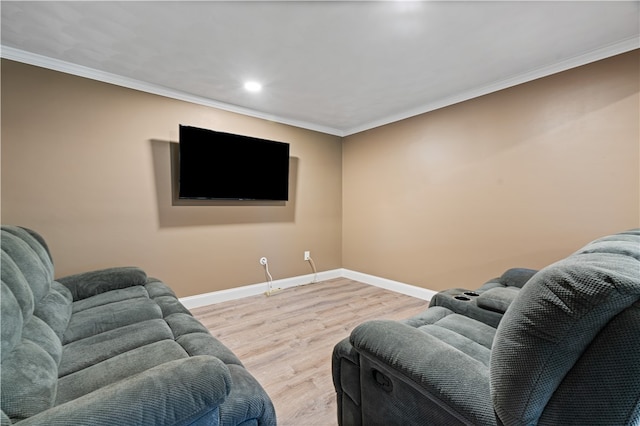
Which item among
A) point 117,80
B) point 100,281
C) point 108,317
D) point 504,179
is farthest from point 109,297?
point 504,179

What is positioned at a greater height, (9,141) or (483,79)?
(483,79)

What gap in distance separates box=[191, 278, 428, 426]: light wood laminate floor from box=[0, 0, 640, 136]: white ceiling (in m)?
2.39

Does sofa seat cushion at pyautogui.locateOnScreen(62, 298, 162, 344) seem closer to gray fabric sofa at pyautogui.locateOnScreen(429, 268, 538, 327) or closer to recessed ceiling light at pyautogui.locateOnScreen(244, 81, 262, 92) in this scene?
gray fabric sofa at pyautogui.locateOnScreen(429, 268, 538, 327)

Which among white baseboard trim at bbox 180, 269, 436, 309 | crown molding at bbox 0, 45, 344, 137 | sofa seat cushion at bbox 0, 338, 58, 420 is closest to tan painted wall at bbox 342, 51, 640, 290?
white baseboard trim at bbox 180, 269, 436, 309

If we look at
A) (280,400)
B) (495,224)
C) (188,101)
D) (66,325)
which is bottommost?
(280,400)

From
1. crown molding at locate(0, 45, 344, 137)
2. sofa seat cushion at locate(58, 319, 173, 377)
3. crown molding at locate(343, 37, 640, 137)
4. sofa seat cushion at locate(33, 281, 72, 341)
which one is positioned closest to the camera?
sofa seat cushion at locate(58, 319, 173, 377)

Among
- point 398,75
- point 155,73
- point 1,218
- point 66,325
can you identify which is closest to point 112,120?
point 155,73

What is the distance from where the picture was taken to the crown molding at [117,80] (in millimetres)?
2209

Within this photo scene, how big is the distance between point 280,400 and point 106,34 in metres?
2.77

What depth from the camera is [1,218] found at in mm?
2193

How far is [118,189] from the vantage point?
2684mm

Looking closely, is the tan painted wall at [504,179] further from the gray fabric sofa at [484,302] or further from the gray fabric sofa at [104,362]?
the gray fabric sofa at [104,362]

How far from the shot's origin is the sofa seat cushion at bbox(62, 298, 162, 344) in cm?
145

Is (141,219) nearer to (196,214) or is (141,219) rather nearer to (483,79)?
(196,214)
